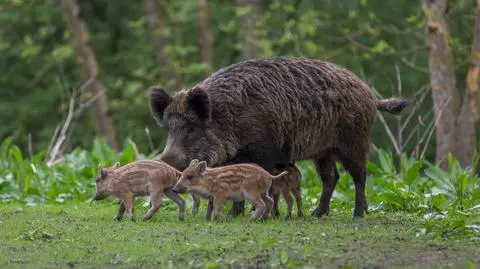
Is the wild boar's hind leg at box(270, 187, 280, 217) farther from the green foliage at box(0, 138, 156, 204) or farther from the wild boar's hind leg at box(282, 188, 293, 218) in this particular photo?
the green foliage at box(0, 138, 156, 204)

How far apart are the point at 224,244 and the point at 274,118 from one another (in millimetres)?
2896

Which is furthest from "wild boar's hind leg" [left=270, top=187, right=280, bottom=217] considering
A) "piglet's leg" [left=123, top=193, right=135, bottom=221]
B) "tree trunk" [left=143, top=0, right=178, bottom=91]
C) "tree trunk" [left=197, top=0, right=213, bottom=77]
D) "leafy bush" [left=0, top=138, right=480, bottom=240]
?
"tree trunk" [left=143, top=0, right=178, bottom=91]

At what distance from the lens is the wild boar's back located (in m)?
12.4

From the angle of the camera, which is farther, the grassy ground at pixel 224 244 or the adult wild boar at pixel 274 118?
the adult wild boar at pixel 274 118

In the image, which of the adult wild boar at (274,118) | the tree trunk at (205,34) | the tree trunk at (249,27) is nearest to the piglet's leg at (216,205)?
the adult wild boar at (274,118)

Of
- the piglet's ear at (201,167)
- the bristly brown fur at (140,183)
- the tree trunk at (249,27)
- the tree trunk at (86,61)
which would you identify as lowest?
the tree trunk at (86,61)

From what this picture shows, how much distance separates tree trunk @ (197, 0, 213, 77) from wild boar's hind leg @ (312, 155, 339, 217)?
717 inches

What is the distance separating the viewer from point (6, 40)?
36156mm

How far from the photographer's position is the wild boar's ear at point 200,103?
1219cm

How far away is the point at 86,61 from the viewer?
32062 mm

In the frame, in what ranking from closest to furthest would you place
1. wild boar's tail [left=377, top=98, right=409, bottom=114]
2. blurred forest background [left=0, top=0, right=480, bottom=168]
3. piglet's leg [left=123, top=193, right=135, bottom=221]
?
piglet's leg [left=123, top=193, right=135, bottom=221], wild boar's tail [left=377, top=98, right=409, bottom=114], blurred forest background [left=0, top=0, right=480, bottom=168]

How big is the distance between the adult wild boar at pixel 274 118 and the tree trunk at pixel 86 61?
19.1 meters

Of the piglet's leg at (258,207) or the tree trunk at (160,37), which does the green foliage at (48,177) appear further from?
the tree trunk at (160,37)

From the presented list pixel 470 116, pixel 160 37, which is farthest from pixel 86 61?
pixel 470 116
